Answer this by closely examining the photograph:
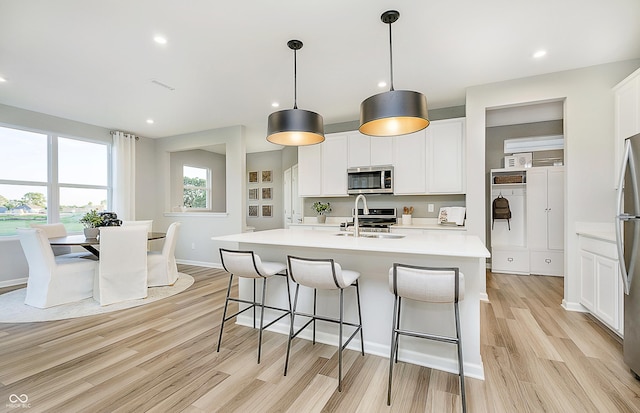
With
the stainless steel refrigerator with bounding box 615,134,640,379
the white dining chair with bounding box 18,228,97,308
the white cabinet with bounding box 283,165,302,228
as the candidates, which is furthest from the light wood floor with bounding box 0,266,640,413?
the white cabinet with bounding box 283,165,302,228

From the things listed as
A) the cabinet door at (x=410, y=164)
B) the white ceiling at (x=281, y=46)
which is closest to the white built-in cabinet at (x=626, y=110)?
the white ceiling at (x=281, y=46)

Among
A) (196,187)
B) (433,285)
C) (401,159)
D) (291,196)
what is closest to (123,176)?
(196,187)

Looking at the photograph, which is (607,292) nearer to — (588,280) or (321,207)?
(588,280)

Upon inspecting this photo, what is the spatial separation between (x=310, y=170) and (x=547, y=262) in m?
4.17

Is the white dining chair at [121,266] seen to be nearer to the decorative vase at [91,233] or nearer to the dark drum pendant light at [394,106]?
the decorative vase at [91,233]

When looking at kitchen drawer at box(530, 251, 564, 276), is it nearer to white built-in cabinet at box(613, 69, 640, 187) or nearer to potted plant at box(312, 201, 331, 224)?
white built-in cabinet at box(613, 69, 640, 187)

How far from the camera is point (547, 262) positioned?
4.66m

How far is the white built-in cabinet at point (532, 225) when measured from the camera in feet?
15.3

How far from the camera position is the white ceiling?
218cm

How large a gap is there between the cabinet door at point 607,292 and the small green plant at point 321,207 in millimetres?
3528

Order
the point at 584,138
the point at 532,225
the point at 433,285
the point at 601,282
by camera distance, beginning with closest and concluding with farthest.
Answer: the point at 433,285
the point at 601,282
the point at 584,138
the point at 532,225

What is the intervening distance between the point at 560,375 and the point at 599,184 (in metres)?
2.21

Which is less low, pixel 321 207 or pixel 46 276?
pixel 321 207

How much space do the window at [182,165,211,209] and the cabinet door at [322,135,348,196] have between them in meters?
4.03
